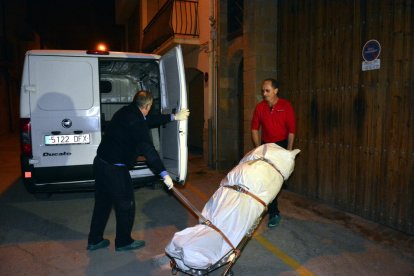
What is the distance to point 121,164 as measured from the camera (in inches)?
161


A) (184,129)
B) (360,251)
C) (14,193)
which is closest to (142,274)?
(184,129)

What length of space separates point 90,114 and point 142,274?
280cm

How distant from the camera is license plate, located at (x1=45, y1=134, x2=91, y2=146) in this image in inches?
210

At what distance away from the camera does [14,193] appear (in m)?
7.10

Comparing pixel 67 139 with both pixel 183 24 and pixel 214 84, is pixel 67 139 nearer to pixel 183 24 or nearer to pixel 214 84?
pixel 214 84

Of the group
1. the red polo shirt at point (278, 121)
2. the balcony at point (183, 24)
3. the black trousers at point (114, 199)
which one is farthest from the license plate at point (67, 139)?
the balcony at point (183, 24)

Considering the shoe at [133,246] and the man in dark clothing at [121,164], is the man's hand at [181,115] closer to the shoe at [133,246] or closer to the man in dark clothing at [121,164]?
the man in dark clothing at [121,164]

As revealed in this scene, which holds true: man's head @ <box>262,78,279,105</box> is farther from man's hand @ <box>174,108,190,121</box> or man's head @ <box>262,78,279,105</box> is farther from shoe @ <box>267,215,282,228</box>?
shoe @ <box>267,215,282,228</box>

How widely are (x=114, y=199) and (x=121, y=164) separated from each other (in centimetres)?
40

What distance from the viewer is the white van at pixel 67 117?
5.26m

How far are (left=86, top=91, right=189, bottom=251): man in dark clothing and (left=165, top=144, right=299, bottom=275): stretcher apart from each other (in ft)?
2.32

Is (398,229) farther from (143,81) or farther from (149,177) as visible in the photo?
(143,81)

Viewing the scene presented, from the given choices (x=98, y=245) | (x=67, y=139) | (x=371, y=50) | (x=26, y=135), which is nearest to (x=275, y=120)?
(x=371, y=50)

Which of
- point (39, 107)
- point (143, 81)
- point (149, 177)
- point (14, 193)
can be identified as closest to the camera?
point (39, 107)
